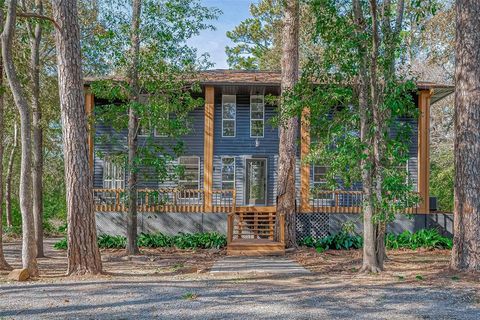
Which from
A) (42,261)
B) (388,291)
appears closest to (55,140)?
(42,261)

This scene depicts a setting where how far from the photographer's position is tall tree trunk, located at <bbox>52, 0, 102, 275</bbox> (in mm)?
8055

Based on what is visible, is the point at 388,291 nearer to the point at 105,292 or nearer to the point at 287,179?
the point at 105,292

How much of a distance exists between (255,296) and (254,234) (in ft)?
26.7

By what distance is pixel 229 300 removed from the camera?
20.2 ft

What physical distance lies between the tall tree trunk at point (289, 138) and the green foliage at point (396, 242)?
1.17 meters

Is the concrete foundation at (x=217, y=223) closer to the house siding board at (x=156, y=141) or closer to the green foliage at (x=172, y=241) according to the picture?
the green foliage at (x=172, y=241)

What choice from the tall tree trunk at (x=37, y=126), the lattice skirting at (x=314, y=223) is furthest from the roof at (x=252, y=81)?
the lattice skirting at (x=314, y=223)

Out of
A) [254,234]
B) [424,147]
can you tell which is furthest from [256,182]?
[424,147]

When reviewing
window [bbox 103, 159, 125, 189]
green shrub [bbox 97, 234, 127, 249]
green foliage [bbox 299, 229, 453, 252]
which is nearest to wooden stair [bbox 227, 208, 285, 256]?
green foliage [bbox 299, 229, 453, 252]

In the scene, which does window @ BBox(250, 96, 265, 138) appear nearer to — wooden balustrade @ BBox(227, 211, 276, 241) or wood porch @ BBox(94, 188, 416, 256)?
wood porch @ BBox(94, 188, 416, 256)

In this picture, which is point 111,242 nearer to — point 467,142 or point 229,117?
point 229,117

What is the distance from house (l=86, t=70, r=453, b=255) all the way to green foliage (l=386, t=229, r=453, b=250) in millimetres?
854

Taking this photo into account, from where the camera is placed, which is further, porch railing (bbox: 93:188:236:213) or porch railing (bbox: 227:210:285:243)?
porch railing (bbox: 93:188:236:213)

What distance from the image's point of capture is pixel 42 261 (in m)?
12.0
